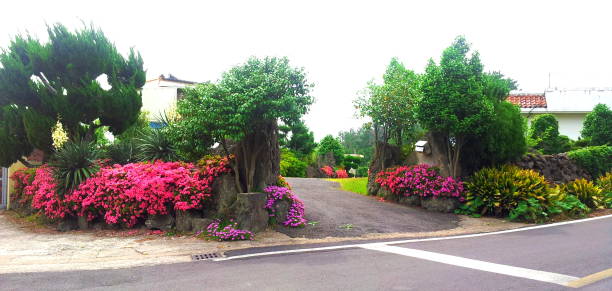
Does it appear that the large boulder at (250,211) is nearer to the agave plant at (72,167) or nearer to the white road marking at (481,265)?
the white road marking at (481,265)

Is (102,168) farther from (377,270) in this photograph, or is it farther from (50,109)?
(377,270)

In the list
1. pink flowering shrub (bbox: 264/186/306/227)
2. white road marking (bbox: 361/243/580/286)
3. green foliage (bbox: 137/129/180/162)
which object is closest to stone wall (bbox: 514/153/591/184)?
pink flowering shrub (bbox: 264/186/306/227)

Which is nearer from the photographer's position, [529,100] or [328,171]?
[529,100]

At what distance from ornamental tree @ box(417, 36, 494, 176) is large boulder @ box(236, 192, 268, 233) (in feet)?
21.1

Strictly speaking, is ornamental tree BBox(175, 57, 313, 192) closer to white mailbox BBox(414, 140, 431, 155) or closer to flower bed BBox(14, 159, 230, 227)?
flower bed BBox(14, 159, 230, 227)

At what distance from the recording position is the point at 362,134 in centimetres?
4791

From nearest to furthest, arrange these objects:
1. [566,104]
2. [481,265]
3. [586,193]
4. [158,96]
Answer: [481,265]
[586,193]
[566,104]
[158,96]

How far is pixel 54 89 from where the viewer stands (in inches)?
481

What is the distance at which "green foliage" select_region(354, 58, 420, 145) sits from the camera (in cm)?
1491

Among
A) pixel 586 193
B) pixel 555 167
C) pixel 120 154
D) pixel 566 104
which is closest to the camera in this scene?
pixel 120 154

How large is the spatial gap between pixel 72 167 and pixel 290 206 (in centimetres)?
573

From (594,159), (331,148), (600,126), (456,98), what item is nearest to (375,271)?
(456,98)

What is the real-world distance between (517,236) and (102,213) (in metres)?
10.0

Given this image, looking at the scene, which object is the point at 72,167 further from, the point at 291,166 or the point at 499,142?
the point at 291,166
